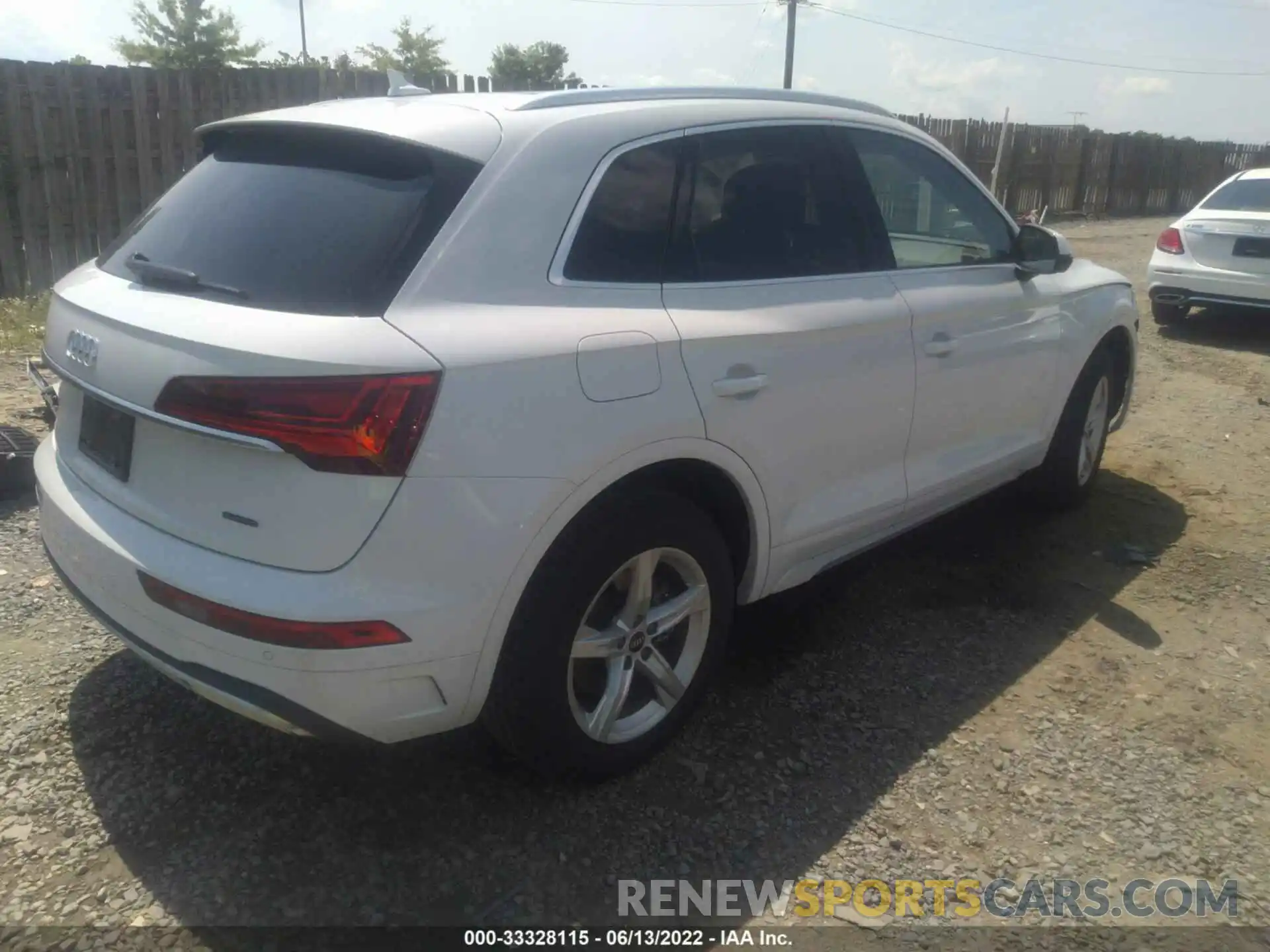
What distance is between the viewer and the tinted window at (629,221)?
8.69 feet

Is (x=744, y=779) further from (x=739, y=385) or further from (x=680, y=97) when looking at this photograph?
(x=680, y=97)

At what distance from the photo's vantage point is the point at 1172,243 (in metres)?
9.58

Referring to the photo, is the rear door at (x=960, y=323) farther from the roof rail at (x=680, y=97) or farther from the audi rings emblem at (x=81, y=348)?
the audi rings emblem at (x=81, y=348)

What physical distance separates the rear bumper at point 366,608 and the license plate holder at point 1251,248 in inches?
345

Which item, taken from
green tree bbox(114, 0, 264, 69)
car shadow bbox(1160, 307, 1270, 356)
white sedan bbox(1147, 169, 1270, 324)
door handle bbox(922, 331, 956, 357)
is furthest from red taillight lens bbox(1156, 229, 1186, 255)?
green tree bbox(114, 0, 264, 69)

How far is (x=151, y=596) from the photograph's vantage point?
238 cm

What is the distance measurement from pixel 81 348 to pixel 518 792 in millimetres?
1593

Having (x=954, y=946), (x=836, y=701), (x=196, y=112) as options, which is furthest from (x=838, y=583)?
(x=196, y=112)

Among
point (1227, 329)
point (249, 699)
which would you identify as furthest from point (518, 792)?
point (1227, 329)

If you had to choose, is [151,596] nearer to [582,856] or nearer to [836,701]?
[582,856]

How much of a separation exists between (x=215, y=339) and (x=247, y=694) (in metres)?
0.77

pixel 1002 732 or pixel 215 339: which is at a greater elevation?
pixel 215 339

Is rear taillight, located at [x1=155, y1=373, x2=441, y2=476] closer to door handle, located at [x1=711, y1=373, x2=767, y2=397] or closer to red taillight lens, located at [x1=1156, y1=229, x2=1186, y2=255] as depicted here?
door handle, located at [x1=711, y1=373, x2=767, y2=397]

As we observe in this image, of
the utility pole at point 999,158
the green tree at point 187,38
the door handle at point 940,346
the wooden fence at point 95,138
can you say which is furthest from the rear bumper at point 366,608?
the green tree at point 187,38
